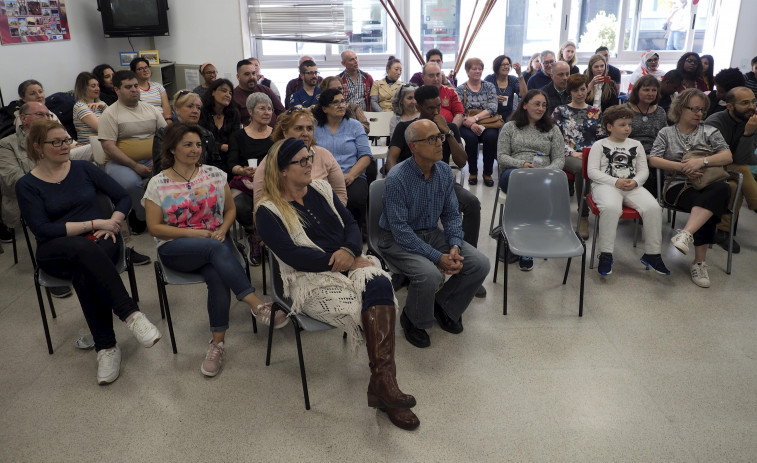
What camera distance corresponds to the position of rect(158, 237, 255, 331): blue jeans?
264cm

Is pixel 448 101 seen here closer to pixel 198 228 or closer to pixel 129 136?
pixel 129 136

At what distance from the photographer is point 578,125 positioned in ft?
14.8

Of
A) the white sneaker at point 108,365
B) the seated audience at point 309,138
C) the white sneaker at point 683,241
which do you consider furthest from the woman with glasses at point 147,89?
the white sneaker at point 683,241

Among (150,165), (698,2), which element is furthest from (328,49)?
(698,2)

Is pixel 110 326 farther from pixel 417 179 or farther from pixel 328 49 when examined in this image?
pixel 328 49

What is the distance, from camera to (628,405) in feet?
7.83

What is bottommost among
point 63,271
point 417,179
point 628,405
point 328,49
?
point 628,405

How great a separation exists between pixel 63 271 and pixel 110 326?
0.34 metres

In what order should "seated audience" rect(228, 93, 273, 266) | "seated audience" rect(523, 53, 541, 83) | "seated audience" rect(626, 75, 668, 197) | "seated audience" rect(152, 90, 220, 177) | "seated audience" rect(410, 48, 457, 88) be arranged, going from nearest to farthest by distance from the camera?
"seated audience" rect(228, 93, 273, 266) < "seated audience" rect(152, 90, 220, 177) < "seated audience" rect(626, 75, 668, 197) < "seated audience" rect(410, 48, 457, 88) < "seated audience" rect(523, 53, 541, 83)

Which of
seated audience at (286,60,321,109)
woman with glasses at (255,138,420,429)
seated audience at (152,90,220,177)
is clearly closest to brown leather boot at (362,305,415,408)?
woman with glasses at (255,138,420,429)

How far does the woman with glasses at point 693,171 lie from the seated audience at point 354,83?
3.06 metres

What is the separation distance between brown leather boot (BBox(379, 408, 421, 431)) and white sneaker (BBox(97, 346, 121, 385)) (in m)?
1.31

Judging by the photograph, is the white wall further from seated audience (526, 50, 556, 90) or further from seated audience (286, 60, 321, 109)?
seated audience (526, 50, 556, 90)

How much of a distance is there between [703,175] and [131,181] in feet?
12.9
